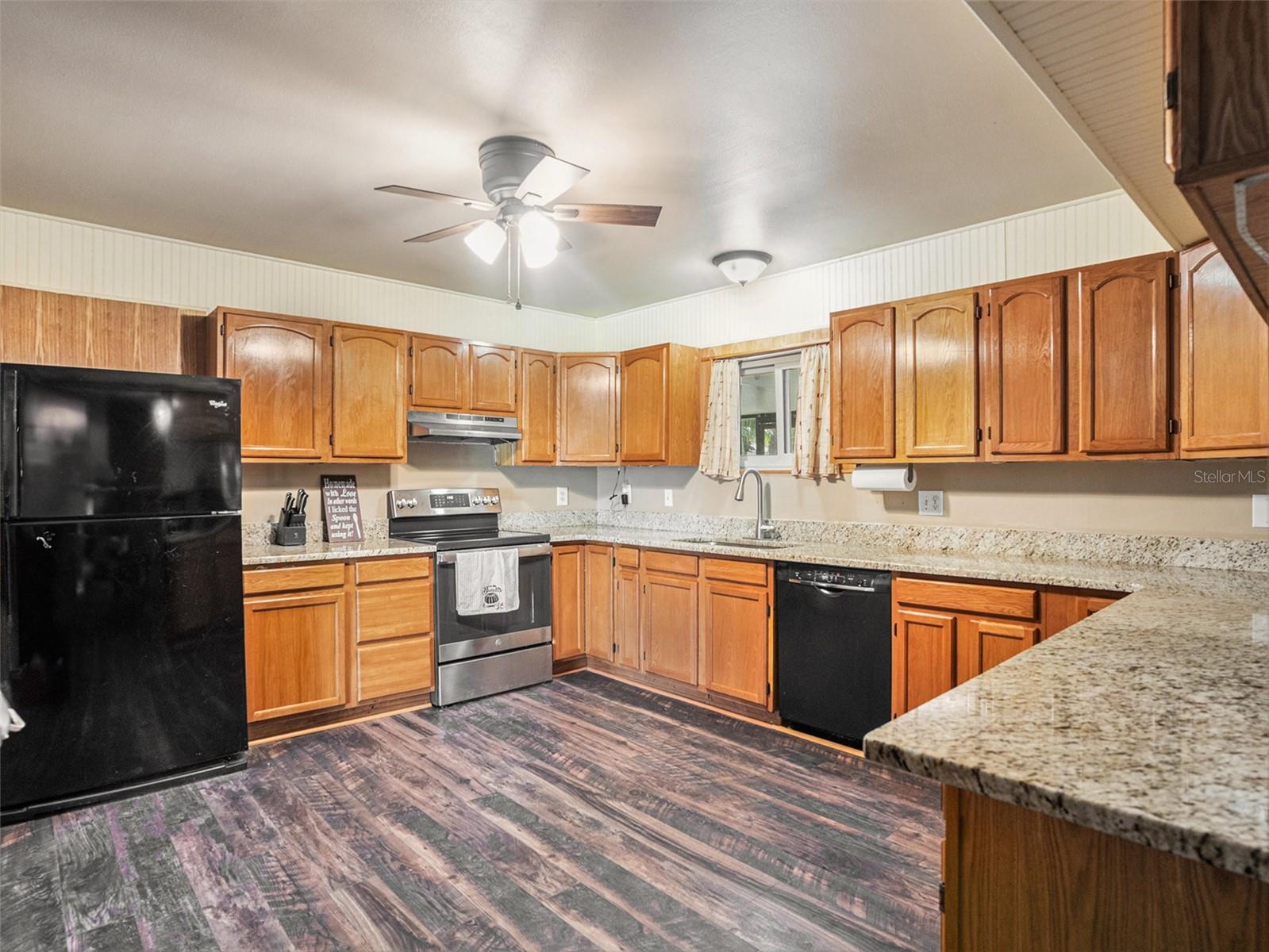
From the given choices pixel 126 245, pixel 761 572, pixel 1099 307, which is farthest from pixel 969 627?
pixel 126 245

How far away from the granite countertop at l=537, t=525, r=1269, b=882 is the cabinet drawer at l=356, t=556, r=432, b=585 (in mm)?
3160

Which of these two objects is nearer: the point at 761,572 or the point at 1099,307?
the point at 1099,307

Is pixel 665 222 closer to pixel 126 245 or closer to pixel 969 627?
pixel 969 627

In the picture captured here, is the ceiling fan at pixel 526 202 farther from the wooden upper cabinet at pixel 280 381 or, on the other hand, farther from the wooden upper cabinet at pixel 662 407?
the wooden upper cabinet at pixel 662 407

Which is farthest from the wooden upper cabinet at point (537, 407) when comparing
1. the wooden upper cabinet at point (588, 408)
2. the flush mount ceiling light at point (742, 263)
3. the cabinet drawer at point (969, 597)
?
the cabinet drawer at point (969, 597)

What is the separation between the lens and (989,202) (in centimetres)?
326

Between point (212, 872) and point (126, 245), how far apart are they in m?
3.05

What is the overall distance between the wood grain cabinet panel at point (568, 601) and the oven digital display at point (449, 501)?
0.73 metres

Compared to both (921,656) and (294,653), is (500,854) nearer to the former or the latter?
(294,653)

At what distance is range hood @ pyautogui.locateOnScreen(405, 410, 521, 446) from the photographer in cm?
427

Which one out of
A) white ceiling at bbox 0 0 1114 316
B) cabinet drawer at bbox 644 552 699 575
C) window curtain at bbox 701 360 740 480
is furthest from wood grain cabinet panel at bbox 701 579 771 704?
white ceiling at bbox 0 0 1114 316

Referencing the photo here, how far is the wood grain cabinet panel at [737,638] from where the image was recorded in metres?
3.70

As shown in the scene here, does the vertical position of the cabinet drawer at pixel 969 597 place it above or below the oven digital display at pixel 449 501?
below

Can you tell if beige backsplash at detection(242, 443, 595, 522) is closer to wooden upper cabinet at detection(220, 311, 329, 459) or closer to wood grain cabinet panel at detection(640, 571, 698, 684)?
wooden upper cabinet at detection(220, 311, 329, 459)
